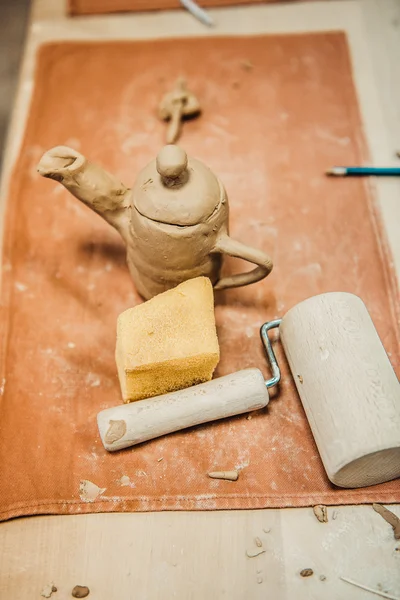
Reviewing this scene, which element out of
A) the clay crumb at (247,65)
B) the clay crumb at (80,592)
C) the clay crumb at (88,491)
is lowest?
the clay crumb at (80,592)

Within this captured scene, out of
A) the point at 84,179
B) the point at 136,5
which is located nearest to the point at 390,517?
the point at 84,179

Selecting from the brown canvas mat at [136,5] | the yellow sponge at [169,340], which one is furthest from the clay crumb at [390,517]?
the brown canvas mat at [136,5]

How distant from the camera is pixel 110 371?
1.21 meters

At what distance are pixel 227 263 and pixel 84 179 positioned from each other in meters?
0.42

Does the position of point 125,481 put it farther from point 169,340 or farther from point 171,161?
point 171,161

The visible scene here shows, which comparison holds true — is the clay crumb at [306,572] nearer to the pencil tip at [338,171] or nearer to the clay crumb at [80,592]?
the clay crumb at [80,592]

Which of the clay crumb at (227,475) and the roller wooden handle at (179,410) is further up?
the roller wooden handle at (179,410)

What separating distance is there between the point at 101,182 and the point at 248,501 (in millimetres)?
708

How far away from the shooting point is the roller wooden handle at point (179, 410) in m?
1.06

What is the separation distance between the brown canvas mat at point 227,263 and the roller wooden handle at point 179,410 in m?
0.06

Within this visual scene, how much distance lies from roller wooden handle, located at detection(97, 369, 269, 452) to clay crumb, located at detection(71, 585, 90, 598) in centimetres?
25

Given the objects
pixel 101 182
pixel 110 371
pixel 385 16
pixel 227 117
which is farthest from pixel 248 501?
pixel 385 16

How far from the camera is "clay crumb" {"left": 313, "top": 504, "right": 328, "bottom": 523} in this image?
103 cm

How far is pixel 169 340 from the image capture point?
104 cm
